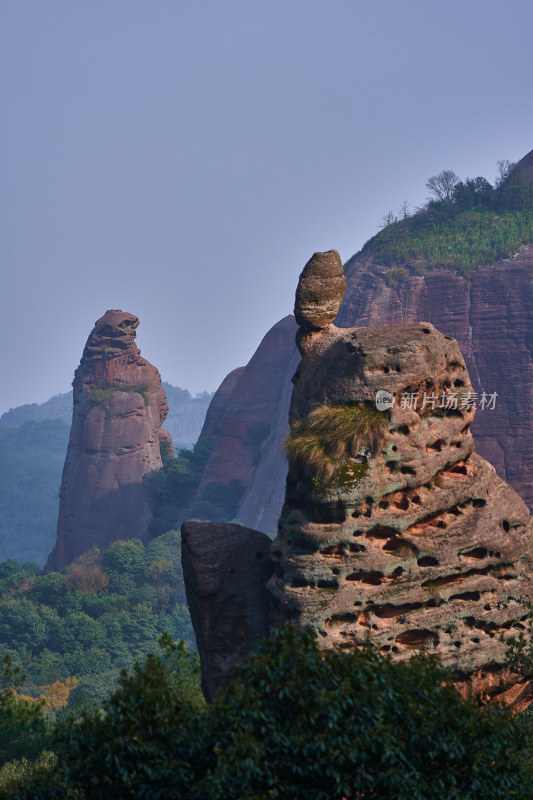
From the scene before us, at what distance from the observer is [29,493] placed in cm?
14400

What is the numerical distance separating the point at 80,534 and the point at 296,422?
5347 centimetres

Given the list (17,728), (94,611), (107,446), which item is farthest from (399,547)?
(107,446)

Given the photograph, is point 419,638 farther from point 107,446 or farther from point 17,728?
point 107,446

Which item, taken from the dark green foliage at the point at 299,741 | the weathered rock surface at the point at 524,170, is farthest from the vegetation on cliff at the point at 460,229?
the dark green foliage at the point at 299,741

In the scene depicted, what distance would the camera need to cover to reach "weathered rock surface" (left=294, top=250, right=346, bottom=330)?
1481cm

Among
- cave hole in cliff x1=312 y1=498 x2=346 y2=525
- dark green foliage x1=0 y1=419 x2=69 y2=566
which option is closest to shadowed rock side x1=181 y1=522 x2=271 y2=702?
cave hole in cliff x1=312 y1=498 x2=346 y2=525

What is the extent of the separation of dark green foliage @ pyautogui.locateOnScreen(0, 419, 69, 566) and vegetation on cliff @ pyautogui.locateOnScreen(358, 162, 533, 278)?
79.4m

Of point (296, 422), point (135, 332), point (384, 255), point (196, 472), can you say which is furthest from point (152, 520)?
point (296, 422)

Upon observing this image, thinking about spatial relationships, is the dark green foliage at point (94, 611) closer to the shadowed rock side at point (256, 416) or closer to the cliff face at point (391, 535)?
the shadowed rock side at point (256, 416)

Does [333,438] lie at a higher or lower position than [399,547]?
higher

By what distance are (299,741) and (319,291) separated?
7835 millimetres

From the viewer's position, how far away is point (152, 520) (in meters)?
68.6

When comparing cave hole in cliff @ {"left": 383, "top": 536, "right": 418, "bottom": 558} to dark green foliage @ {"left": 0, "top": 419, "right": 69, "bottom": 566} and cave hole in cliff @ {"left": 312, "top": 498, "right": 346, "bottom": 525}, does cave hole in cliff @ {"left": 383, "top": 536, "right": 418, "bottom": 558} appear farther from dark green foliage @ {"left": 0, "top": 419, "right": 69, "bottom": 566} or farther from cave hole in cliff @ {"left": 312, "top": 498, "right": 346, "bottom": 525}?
dark green foliage @ {"left": 0, "top": 419, "right": 69, "bottom": 566}

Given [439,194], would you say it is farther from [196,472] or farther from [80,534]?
[80,534]
